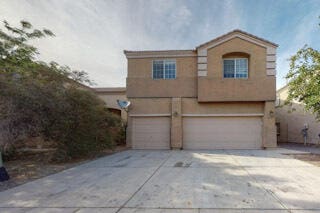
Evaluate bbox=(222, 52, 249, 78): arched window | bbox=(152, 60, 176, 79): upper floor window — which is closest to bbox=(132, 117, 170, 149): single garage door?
bbox=(152, 60, 176, 79): upper floor window

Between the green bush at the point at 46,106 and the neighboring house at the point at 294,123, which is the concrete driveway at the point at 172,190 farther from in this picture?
the neighboring house at the point at 294,123

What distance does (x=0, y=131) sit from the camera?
664cm

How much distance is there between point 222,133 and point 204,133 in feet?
3.87

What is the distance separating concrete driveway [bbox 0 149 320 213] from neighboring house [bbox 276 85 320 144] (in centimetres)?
855

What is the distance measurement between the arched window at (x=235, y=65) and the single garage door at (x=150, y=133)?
522 centimetres

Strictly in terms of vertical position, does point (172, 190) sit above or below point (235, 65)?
below

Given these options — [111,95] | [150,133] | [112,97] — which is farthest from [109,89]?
[150,133]

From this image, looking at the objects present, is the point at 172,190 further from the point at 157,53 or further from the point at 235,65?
the point at 235,65

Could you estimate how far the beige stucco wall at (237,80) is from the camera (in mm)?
12852

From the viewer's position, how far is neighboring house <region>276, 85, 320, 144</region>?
14751 mm

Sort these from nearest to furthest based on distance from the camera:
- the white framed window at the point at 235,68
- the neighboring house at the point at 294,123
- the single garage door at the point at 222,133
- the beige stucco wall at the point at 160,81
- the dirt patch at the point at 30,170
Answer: the dirt patch at the point at 30,170, the single garage door at the point at 222,133, the white framed window at the point at 235,68, the beige stucco wall at the point at 160,81, the neighboring house at the point at 294,123

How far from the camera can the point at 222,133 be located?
524 inches

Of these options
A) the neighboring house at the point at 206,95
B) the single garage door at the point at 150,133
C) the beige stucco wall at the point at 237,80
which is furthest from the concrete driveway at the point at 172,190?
the beige stucco wall at the point at 237,80

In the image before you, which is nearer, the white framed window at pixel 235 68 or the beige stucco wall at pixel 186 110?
the beige stucco wall at pixel 186 110
